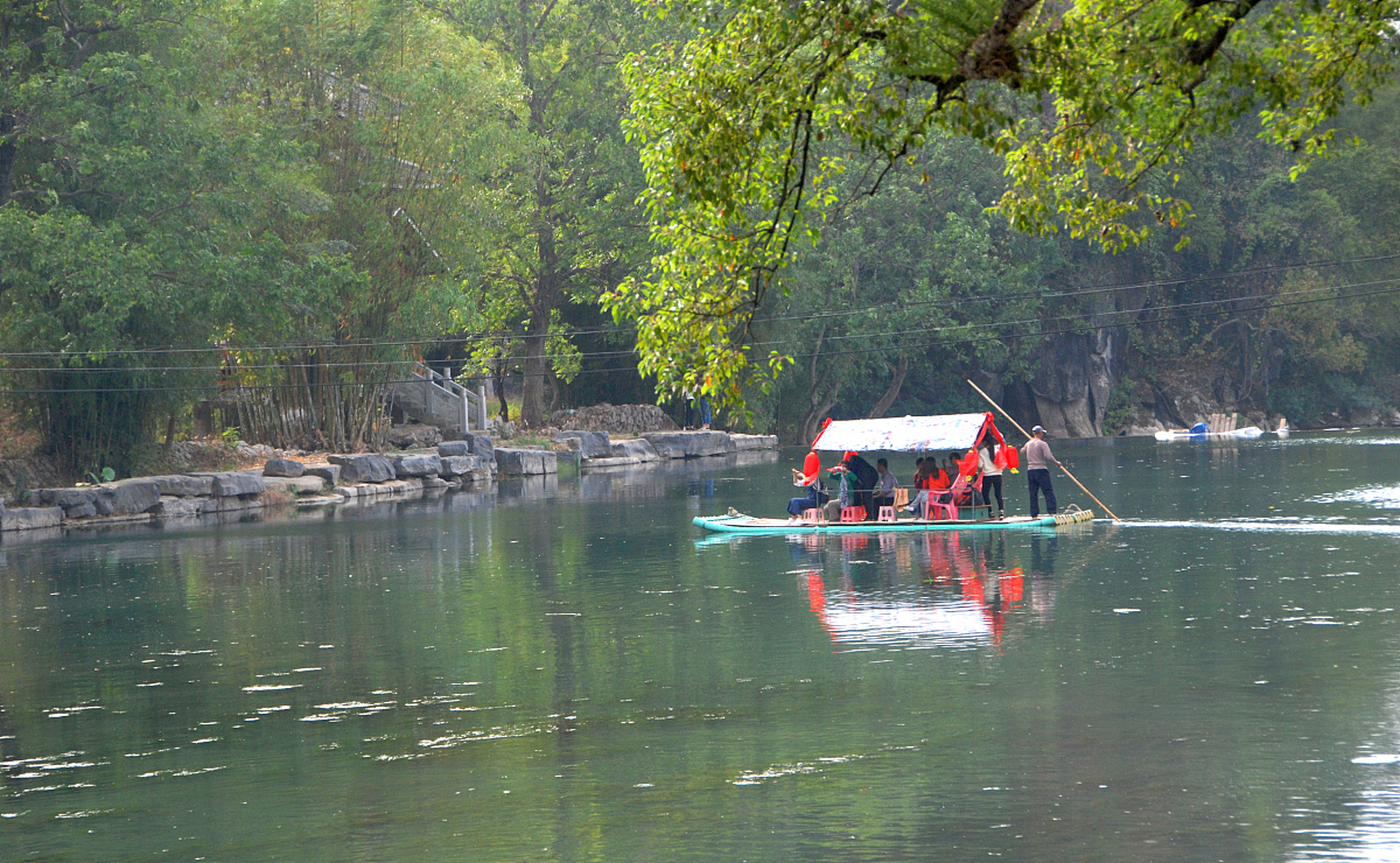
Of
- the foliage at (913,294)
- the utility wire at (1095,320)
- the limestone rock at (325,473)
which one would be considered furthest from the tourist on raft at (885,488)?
the foliage at (913,294)

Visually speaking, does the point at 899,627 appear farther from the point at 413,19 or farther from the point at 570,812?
the point at 413,19

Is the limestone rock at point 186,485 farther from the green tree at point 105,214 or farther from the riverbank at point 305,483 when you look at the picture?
the green tree at point 105,214

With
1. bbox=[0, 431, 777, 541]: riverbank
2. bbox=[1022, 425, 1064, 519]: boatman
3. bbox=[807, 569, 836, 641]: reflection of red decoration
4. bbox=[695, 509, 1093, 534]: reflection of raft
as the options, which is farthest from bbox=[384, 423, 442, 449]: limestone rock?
bbox=[807, 569, 836, 641]: reflection of red decoration

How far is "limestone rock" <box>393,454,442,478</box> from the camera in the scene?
45.9 meters

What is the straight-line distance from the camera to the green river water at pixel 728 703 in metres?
8.58

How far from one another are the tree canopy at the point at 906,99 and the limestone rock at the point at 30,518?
25.6m

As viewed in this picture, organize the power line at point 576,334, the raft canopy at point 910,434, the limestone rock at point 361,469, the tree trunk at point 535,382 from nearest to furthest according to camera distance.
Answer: the raft canopy at point 910,434 < the power line at point 576,334 < the limestone rock at point 361,469 < the tree trunk at point 535,382

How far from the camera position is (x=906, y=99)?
1100cm

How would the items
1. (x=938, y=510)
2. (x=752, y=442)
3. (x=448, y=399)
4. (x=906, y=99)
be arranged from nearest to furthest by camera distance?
(x=906, y=99), (x=938, y=510), (x=448, y=399), (x=752, y=442)

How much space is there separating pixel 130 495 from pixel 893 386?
44839mm

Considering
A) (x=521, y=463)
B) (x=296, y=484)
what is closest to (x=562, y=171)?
(x=521, y=463)

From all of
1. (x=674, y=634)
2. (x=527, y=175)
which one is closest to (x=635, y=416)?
(x=527, y=175)

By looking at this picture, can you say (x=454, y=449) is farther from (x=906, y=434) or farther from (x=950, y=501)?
(x=950, y=501)

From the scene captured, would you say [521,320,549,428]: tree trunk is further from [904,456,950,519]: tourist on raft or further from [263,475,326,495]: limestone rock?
[904,456,950,519]: tourist on raft
